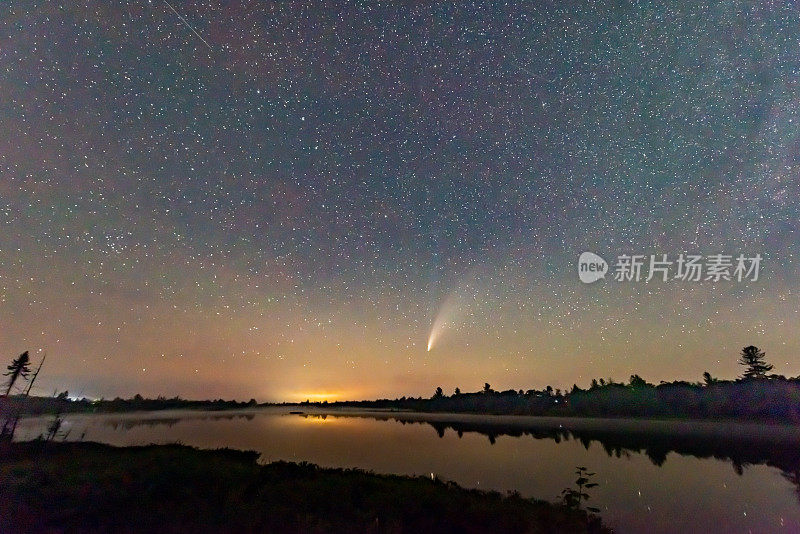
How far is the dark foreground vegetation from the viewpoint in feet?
48.2

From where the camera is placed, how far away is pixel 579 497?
21.7 m

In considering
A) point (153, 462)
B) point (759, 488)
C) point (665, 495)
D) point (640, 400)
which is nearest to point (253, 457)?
point (153, 462)

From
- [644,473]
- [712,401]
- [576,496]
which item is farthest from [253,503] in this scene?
[712,401]

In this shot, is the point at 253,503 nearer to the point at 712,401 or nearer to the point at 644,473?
the point at 644,473

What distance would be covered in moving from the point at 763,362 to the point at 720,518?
14413cm

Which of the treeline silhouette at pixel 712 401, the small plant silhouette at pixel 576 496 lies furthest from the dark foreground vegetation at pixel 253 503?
the treeline silhouette at pixel 712 401

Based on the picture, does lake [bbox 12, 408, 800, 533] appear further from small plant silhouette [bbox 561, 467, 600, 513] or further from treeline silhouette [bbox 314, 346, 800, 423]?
treeline silhouette [bbox 314, 346, 800, 423]

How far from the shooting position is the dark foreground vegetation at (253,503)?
48.2 feet

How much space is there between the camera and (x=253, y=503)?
17391mm

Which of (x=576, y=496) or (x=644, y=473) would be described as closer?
(x=576, y=496)

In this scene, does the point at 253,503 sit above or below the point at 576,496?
above

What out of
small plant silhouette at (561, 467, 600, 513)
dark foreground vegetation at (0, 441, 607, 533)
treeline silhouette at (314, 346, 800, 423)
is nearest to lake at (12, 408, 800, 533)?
small plant silhouette at (561, 467, 600, 513)


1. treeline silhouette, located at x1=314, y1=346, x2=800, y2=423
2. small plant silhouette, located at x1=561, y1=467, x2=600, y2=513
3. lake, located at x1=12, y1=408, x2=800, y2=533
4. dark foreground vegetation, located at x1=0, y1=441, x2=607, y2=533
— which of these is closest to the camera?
dark foreground vegetation, located at x1=0, y1=441, x2=607, y2=533

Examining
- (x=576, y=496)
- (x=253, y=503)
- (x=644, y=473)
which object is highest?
(x=644, y=473)
